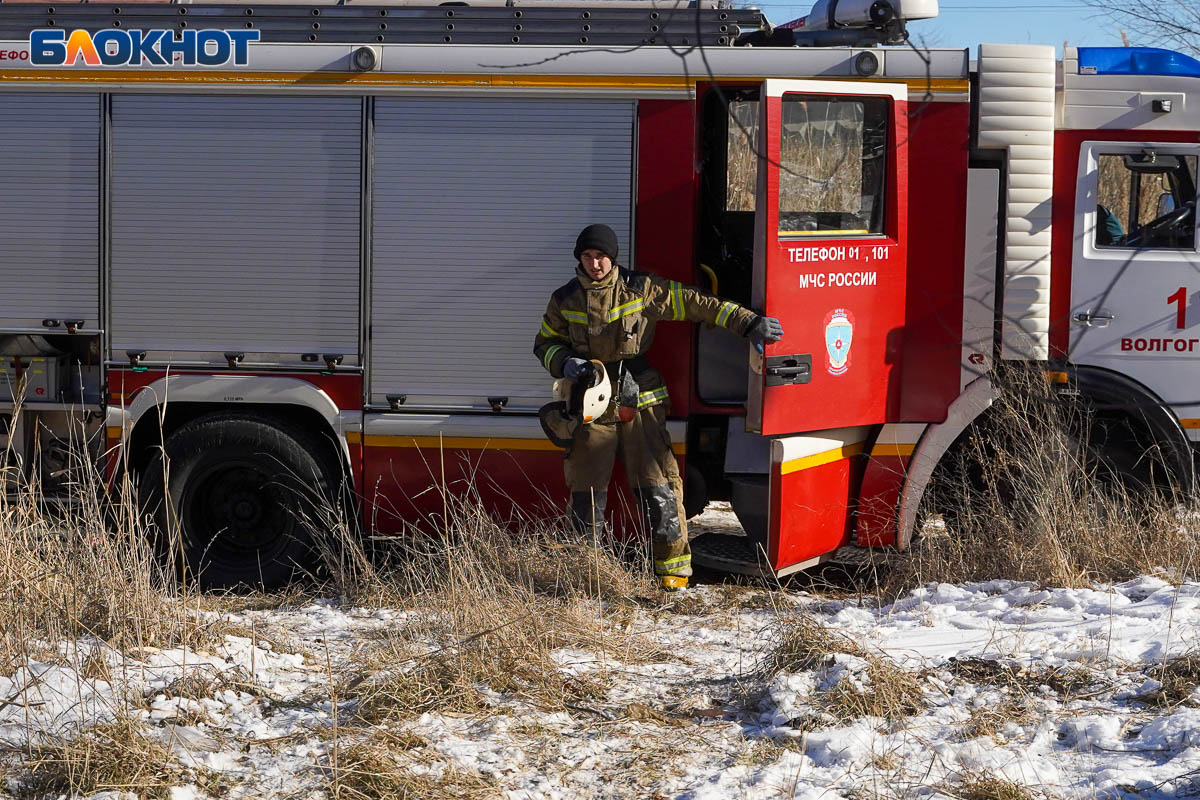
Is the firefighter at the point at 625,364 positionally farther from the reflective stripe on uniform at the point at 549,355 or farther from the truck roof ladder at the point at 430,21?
the truck roof ladder at the point at 430,21

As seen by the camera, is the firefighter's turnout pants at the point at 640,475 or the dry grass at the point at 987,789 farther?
the firefighter's turnout pants at the point at 640,475

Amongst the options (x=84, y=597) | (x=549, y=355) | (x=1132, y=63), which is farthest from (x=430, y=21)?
(x=1132, y=63)

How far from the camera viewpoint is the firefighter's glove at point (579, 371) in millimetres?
6133

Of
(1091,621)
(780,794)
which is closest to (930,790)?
(780,794)

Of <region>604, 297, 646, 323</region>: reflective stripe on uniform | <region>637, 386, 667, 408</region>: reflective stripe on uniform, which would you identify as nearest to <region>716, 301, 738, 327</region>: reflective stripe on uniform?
<region>604, 297, 646, 323</region>: reflective stripe on uniform

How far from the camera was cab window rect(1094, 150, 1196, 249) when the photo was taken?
658cm

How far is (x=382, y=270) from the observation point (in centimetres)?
661

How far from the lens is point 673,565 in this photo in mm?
6520

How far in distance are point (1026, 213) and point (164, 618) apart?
4.35 meters

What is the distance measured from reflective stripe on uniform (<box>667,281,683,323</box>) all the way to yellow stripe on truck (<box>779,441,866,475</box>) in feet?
2.81

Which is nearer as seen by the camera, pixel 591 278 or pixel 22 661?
pixel 22 661

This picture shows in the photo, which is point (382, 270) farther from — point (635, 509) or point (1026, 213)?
point (1026, 213)

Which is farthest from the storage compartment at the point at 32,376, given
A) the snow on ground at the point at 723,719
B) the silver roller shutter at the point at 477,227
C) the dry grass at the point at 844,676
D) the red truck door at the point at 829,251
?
the dry grass at the point at 844,676

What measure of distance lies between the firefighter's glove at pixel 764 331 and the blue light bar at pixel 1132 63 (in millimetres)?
2067
